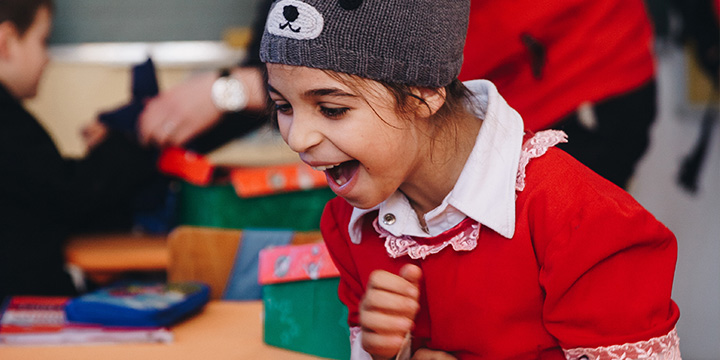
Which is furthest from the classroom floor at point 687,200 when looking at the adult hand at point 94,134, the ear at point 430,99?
the adult hand at point 94,134

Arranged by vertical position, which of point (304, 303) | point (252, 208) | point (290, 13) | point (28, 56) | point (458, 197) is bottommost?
point (252, 208)

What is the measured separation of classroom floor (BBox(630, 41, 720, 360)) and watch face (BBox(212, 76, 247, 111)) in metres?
1.26

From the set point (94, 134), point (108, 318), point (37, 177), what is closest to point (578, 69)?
point (108, 318)

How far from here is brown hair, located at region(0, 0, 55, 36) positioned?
187 cm

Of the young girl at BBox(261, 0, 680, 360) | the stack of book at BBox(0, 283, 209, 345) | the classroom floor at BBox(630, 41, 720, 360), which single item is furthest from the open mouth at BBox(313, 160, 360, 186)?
the classroom floor at BBox(630, 41, 720, 360)

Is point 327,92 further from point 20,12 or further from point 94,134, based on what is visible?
point 94,134

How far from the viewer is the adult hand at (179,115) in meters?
2.12

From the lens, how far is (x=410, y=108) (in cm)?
72

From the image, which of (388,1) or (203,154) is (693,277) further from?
(203,154)

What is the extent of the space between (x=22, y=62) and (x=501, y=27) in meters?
1.66

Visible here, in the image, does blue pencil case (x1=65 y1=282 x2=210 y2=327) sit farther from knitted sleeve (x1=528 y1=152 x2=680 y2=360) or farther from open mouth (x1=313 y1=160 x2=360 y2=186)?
knitted sleeve (x1=528 y1=152 x2=680 y2=360)

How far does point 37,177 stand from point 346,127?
1.51 m

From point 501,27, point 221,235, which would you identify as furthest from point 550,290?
point 221,235

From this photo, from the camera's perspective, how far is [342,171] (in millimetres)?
757
